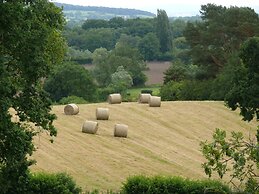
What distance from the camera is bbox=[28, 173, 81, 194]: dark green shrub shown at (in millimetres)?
23594

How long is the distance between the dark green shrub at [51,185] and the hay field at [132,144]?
2.35m

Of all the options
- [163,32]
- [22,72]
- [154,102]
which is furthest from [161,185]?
[163,32]

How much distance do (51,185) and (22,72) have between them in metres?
5.53

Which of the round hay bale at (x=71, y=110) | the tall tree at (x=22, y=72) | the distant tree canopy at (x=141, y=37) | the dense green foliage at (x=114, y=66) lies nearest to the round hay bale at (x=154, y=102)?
the round hay bale at (x=71, y=110)

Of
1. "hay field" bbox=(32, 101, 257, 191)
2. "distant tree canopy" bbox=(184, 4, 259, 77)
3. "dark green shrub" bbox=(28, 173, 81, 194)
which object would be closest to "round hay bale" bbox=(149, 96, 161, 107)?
"hay field" bbox=(32, 101, 257, 191)

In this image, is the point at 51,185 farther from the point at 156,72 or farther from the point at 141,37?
the point at 141,37

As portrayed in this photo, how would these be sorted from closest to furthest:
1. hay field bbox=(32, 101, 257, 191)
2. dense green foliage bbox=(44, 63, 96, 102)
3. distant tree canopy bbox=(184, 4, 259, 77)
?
1. hay field bbox=(32, 101, 257, 191)
2. distant tree canopy bbox=(184, 4, 259, 77)
3. dense green foliage bbox=(44, 63, 96, 102)

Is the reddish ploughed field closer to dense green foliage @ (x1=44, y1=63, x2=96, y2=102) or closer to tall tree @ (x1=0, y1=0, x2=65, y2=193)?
dense green foliage @ (x1=44, y1=63, x2=96, y2=102)

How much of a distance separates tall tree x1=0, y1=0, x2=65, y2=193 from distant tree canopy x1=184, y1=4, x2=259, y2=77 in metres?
51.9

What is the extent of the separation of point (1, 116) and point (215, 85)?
5045 centimetres

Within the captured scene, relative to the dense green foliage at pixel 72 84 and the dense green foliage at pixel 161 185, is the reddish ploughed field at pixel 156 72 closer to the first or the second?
the dense green foliage at pixel 72 84

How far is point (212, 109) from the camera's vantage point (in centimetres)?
5069

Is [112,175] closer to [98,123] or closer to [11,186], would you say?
[11,186]

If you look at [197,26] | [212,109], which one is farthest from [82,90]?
[212,109]
